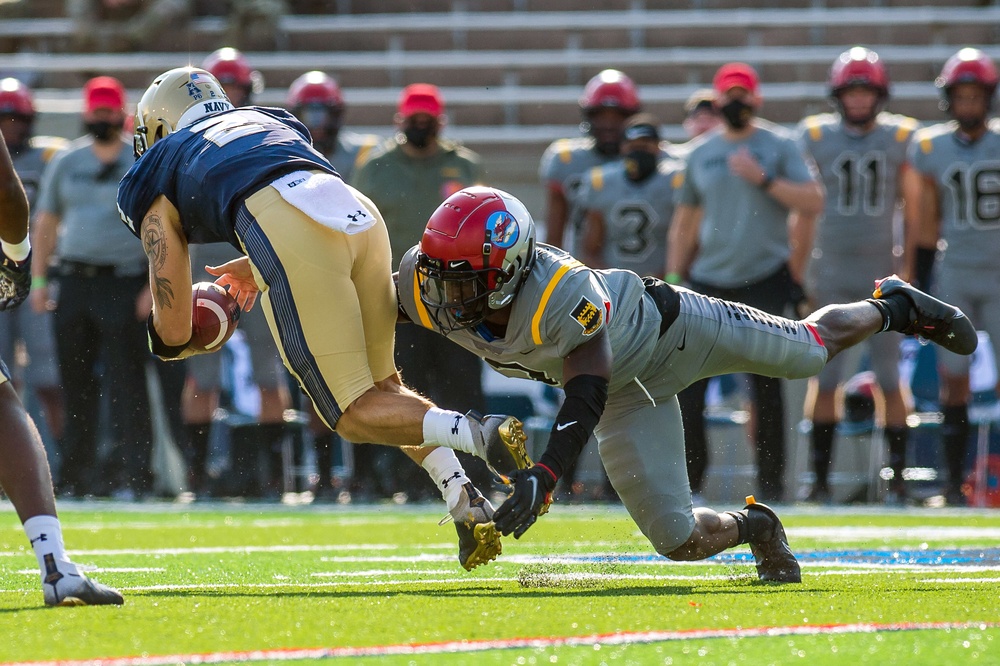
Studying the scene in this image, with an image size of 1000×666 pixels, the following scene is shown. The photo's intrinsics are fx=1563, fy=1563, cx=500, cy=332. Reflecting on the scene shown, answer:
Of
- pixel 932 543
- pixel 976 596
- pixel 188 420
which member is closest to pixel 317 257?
pixel 976 596

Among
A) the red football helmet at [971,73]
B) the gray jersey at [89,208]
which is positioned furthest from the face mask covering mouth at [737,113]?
the gray jersey at [89,208]

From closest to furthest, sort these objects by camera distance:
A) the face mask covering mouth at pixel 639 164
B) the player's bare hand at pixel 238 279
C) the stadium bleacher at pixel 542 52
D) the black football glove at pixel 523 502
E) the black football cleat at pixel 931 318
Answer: the black football glove at pixel 523 502
the player's bare hand at pixel 238 279
the black football cleat at pixel 931 318
the face mask covering mouth at pixel 639 164
the stadium bleacher at pixel 542 52

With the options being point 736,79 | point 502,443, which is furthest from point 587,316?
point 736,79

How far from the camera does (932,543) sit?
19.3 feet

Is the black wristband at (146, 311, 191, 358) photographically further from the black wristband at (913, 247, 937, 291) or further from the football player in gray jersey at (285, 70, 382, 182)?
the black wristband at (913, 247, 937, 291)

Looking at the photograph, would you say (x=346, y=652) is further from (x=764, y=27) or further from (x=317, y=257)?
(x=764, y=27)

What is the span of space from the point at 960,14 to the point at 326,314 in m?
9.95

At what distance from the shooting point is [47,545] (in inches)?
146

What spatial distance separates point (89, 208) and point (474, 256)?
4858 millimetres

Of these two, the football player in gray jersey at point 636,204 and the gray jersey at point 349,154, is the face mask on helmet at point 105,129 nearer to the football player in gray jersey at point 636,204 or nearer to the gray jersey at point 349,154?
the gray jersey at point 349,154

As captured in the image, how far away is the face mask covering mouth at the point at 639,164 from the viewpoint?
8.33 meters

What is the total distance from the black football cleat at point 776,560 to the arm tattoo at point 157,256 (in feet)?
6.15

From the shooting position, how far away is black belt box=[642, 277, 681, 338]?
14.6 ft

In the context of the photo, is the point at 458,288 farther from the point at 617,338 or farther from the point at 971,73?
the point at 971,73
